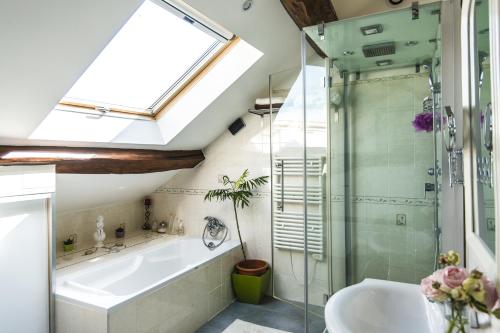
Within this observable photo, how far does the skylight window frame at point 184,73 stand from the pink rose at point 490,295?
208cm

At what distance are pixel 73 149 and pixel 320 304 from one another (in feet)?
7.39

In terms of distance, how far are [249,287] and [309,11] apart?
8.12 ft

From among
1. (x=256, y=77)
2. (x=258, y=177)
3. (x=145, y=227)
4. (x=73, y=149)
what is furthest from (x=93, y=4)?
(x=145, y=227)

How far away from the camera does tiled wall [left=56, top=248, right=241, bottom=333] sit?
2.10 m

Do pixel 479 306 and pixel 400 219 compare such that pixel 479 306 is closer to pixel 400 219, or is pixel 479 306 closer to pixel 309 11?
pixel 400 219

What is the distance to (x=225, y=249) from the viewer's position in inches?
130

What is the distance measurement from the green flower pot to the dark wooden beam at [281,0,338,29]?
2.31 m

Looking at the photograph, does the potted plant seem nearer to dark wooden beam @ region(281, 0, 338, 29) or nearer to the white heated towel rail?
the white heated towel rail

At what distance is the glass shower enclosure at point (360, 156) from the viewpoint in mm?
2354

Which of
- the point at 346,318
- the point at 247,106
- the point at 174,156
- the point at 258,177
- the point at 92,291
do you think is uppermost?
the point at 247,106

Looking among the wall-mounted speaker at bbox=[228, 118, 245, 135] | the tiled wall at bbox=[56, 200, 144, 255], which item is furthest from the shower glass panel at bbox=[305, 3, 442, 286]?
the tiled wall at bbox=[56, 200, 144, 255]

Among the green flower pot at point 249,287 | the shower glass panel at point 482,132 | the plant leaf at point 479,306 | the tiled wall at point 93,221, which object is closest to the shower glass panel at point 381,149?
the green flower pot at point 249,287

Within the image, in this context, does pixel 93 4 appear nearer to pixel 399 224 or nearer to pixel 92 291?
pixel 92 291

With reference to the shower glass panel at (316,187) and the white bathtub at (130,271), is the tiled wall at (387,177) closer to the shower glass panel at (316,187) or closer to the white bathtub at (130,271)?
the shower glass panel at (316,187)
